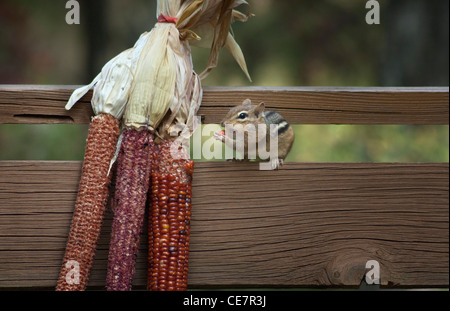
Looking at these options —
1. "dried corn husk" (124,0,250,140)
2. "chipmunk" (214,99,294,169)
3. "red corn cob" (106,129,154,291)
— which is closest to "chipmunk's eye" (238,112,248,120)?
"chipmunk" (214,99,294,169)

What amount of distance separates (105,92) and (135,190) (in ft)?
0.81

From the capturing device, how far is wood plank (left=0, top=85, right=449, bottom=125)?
150 cm

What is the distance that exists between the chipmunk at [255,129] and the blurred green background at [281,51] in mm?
2519

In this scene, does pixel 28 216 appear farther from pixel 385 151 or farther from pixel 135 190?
pixel 385 151

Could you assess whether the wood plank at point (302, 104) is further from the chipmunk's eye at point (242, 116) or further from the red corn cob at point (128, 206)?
the red corn cob at point (128, 206)

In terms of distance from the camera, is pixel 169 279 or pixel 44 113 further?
pixel 44 113

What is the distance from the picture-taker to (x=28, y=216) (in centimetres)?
148

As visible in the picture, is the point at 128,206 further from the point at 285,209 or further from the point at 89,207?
the point at 285,209

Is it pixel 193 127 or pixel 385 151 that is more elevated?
pixel 385 151

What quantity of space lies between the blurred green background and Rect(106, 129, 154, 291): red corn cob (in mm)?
2710

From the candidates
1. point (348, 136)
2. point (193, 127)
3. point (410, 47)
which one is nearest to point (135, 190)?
point (193, 127)

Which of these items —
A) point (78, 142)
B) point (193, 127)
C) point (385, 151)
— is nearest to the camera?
point (193, 127)

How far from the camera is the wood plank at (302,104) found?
4.92 ft

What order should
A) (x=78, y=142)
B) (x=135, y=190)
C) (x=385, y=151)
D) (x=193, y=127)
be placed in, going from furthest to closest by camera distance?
(x=78, y=142)
(x=385, y=151)
(x=193, y=127)
(x=135, y=190)
